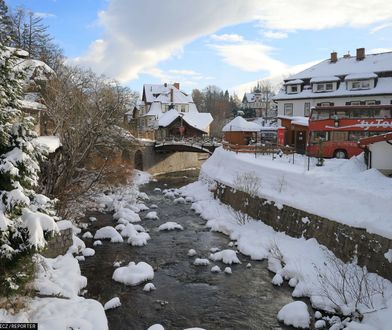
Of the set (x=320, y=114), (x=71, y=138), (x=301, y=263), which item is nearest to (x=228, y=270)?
(x=301, y=263)

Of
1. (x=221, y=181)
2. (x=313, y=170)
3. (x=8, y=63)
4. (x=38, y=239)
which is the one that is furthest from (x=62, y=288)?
(x=221, y=181)

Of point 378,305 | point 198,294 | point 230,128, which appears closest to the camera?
point 378,305

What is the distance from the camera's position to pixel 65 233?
53.0ft

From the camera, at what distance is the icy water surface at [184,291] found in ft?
38.6

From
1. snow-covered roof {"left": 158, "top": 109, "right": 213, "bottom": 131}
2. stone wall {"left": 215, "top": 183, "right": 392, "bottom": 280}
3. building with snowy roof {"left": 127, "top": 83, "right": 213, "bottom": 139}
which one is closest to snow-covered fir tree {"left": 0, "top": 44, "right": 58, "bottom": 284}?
stone wall {"left": 215, "top": 183, "right": 392, "bottom": 280}

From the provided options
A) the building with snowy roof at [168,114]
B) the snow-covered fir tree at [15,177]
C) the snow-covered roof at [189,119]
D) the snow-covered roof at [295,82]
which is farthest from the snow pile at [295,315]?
the snow-covered roof at [189,119]

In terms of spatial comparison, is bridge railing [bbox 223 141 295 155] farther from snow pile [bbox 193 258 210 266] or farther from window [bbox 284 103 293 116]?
window [bbox 284 103 293 116]

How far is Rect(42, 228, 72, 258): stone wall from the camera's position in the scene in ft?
50.2

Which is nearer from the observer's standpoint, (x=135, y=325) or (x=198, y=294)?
(x=135, y=325)

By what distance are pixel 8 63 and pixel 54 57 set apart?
34.5 metres

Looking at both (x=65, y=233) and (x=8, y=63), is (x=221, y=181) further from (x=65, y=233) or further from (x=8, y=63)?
(x=8, y=63)

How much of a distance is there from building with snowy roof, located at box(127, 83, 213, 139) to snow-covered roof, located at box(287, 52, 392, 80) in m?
18.6

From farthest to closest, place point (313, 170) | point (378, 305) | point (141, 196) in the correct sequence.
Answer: point (141, 196) < point (313, 170) < point (378, 305)

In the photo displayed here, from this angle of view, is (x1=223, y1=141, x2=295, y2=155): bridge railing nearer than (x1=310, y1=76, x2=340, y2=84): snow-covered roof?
Yes
